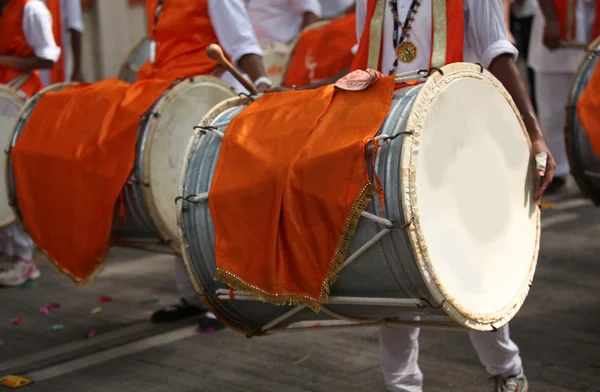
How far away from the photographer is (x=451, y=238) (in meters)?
2.43

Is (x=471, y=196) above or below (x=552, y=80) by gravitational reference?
above

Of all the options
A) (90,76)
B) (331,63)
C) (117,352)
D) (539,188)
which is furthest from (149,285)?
(90,76)

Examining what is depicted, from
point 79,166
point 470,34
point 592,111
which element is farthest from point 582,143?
point 79,166

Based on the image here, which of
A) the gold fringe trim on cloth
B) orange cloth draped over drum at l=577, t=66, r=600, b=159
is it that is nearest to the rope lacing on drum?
the gold fringe trim on cloth

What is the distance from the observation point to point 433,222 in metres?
2.36

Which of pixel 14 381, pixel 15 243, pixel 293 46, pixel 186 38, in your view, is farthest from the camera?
pixel 293 46

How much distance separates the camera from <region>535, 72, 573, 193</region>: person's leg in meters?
6.81

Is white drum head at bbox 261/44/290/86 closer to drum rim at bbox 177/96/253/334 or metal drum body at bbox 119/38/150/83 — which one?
metal drum body at bbox 119/38/150/83

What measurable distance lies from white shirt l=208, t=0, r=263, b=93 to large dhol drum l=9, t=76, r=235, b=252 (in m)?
0.30

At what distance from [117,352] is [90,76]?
6164mm

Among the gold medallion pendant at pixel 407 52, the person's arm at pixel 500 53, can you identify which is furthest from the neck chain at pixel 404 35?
the person's arm at pixel 500 53

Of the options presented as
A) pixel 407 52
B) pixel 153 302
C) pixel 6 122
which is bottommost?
pixel 153 302

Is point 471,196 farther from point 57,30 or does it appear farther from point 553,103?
point 553,103

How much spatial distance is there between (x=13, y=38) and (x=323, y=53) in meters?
1.73
